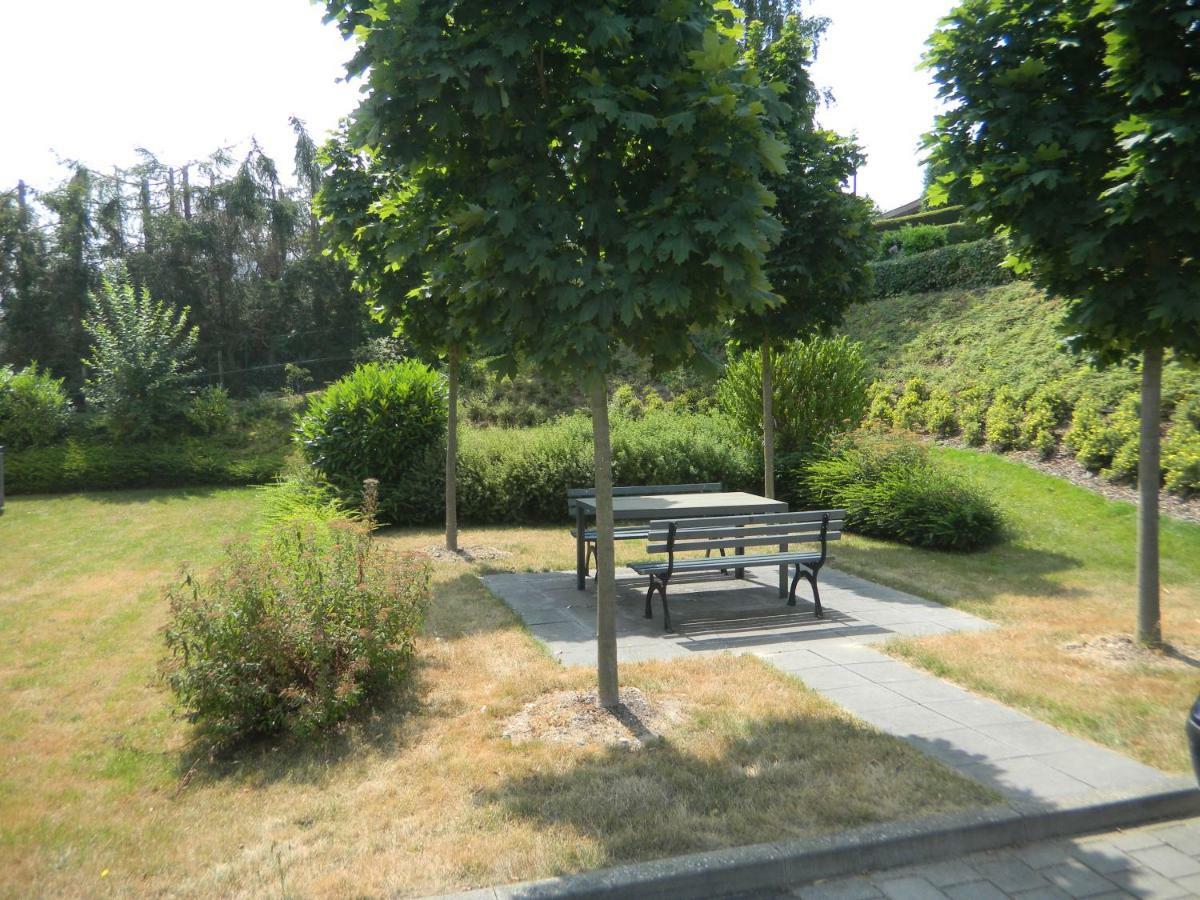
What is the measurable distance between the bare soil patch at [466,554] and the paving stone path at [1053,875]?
7146mm

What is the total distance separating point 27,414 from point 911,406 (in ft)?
59.0

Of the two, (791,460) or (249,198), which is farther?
(249,198)

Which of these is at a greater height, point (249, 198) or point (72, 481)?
point (249, 198)

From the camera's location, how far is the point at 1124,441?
12.7 m

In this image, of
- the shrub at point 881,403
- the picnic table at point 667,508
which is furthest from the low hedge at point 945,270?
the picnic table at point 667,508

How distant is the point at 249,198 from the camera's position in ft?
82.2

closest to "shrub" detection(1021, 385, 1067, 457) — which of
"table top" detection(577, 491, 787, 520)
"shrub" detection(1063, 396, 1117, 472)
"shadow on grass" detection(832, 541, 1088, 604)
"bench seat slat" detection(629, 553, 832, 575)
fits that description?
"shrub" detection(1063, 396, 1117, 472)

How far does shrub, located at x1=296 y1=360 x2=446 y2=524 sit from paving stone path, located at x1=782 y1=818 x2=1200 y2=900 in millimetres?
9871

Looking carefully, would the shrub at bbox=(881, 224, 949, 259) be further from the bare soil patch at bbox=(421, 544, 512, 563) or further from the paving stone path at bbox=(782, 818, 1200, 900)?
the paving stone path at bbox=(782, 818, 1200, 900)

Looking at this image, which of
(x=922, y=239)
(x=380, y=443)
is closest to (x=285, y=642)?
(x=380, y=443)

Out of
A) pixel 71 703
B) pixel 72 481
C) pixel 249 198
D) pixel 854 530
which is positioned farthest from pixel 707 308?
pixel 249 198

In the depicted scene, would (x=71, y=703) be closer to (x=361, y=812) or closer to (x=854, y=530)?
(x=361, y=812)

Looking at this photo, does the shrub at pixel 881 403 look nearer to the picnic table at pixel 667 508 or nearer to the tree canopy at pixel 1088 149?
the picnic table at pixel 667 508

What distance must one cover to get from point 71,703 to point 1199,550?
11.0 m
